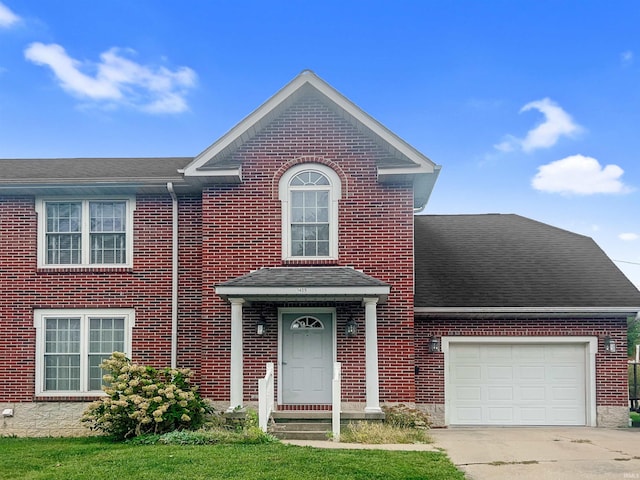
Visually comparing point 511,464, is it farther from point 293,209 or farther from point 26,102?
point 26,102

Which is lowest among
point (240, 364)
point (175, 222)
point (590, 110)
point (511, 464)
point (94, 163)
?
point (511, 464)

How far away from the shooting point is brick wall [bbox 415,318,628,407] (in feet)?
45.4

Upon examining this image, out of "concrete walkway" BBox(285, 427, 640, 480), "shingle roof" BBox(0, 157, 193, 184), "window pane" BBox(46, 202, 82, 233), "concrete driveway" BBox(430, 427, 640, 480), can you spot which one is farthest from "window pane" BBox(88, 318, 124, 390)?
"concrete driveway" BBox(430, 427, 640, 480)

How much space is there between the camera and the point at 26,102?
23.1 metres

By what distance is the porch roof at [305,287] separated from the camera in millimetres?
11789

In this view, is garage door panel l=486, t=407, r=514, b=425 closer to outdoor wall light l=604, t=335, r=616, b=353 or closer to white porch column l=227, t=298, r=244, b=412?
outdoor wall light l=604, t=335, r=616, b=353

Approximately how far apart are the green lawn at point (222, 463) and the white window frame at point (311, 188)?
4285 mm

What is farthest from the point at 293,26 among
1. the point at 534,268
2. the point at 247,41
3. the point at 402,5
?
the point at 534,268

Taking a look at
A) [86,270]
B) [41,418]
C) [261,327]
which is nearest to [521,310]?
[261,327]

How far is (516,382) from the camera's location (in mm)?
14023

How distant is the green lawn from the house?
267 centimetres

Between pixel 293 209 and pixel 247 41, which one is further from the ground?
pixel 247 41

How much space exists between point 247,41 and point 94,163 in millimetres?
6887

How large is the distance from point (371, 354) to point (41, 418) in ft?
23.9
